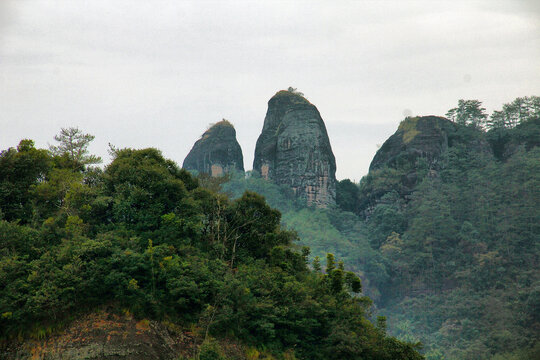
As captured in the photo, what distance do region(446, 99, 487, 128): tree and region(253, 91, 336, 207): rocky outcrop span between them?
65.8 ft

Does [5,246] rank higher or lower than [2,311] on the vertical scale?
higher

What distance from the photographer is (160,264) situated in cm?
1872

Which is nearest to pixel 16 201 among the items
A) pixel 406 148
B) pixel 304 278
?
pixel 304 278

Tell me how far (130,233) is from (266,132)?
6456cm

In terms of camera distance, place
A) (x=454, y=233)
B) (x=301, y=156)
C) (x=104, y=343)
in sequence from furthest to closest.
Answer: (x=301, y=156) → (x=454, y=233) → (x=104, y=343)

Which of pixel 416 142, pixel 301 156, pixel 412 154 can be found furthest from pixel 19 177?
pixel 416 142

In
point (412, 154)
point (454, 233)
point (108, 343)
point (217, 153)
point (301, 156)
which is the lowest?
point (108, 343)

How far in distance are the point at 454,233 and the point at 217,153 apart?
3985 cm

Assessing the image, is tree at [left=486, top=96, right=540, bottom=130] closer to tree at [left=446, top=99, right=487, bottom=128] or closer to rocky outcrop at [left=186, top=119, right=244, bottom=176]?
tree at [left=446, top=99, right=487, bottom=128]

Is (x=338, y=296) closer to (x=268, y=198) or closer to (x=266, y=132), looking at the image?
(x=268, y=198)

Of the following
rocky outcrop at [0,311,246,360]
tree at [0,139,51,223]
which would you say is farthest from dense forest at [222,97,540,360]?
rocky outcrop at [0,311,246,360]

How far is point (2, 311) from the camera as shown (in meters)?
16.3

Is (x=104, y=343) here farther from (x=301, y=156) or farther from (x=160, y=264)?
(x=301, y=156)

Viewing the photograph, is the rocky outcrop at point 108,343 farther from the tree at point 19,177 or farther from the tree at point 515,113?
the tree at point 515,113
